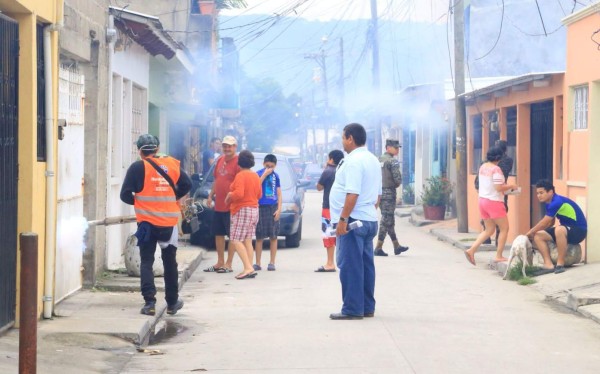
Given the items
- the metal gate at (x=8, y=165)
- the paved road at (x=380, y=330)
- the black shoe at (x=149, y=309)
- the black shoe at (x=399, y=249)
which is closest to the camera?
the paved road at (x=380, y=330)

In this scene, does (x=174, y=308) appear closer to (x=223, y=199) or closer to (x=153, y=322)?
(x=153, y=322)

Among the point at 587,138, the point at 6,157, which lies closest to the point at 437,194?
the point at 587,138

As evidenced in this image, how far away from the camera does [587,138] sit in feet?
48.1

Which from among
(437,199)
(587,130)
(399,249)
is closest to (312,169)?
(437,199)

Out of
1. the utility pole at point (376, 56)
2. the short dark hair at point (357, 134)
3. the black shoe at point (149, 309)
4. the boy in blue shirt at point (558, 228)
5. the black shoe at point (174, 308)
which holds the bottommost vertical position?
the black shoe at point (174, 308)

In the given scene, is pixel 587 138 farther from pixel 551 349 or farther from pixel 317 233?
pixel 317 233

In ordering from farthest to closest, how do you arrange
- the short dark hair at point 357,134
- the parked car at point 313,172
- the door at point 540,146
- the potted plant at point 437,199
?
the parked car at point 313,172
the potted plant at point 437,199
the door at point 540,146
the short dark hair at point 357,134

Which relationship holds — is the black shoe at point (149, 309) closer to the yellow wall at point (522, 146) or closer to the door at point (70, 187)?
the door at point (70, 187)

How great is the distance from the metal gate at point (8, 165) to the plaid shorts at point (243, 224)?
5249 mm

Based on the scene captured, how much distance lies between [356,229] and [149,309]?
216 cm

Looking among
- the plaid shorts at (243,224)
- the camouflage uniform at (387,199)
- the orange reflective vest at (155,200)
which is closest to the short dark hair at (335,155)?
the plaid shorts at (243,224)

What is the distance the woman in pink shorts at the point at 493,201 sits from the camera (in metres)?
15.0

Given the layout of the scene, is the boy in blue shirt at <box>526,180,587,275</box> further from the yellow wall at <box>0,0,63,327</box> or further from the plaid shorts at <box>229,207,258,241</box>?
the yellow wall at <box>0,0,63,327</box>

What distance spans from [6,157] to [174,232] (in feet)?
7.88
